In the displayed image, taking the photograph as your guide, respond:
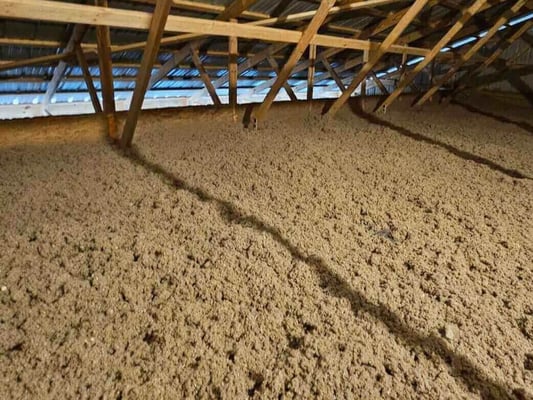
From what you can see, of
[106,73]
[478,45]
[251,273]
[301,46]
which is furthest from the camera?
[478,45]

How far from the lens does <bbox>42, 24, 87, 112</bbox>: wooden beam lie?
3.22 m

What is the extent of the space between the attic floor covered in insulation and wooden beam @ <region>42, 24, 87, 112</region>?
1.47 m

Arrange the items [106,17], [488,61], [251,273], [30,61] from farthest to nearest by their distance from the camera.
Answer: [488,61], [30,61], [106,17], [251,273]

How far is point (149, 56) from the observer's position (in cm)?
187

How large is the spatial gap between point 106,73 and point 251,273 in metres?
1.72

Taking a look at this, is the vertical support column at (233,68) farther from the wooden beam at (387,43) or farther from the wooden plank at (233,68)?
the wooden beam at (387,43)

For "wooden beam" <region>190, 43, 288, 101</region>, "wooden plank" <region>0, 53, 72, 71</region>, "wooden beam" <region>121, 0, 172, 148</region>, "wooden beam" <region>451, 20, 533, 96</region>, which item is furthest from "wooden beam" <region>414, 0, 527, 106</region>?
"wooden plank" <region>0, 53, 72, 71</region>

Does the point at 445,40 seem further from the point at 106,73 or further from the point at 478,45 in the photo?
the point at 106,73

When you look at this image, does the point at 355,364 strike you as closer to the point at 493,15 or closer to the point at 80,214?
the point at 80,214

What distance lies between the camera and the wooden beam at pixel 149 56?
1684 millimetres

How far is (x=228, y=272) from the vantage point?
129 centimetres

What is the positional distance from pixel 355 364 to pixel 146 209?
123 cm

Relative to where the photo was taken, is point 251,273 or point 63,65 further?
point 63,65

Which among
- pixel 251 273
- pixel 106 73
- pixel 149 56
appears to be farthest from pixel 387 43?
pixel 251 273
